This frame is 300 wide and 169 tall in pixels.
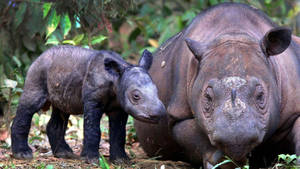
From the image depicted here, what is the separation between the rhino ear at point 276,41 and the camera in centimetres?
487

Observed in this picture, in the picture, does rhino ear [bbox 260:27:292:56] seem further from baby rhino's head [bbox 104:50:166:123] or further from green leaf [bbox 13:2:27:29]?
green leaf [bbox 13:2:27:29]

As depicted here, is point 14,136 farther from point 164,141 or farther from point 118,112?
point 164,141

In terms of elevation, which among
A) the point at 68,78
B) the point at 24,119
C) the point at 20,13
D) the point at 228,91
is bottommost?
the point at 24,119

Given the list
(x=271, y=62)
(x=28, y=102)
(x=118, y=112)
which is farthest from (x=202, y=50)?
(x=28, y=102)

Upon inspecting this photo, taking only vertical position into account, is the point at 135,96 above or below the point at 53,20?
below

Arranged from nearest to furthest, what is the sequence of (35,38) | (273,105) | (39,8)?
(273,105) → (39,8) → (35,38)

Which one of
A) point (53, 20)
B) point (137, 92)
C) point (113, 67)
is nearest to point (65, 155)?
point (113, 67)

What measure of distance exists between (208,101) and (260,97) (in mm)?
390

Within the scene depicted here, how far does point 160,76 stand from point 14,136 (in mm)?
1512

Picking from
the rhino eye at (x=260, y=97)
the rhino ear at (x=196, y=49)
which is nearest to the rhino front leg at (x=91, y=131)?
the rhino ear at (x=196, y=49)

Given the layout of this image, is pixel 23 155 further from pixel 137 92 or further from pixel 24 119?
pixel 137 92

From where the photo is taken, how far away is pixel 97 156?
202 inches

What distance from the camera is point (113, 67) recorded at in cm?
510

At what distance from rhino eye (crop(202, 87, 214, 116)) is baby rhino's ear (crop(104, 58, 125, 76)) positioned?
2.59 ft
